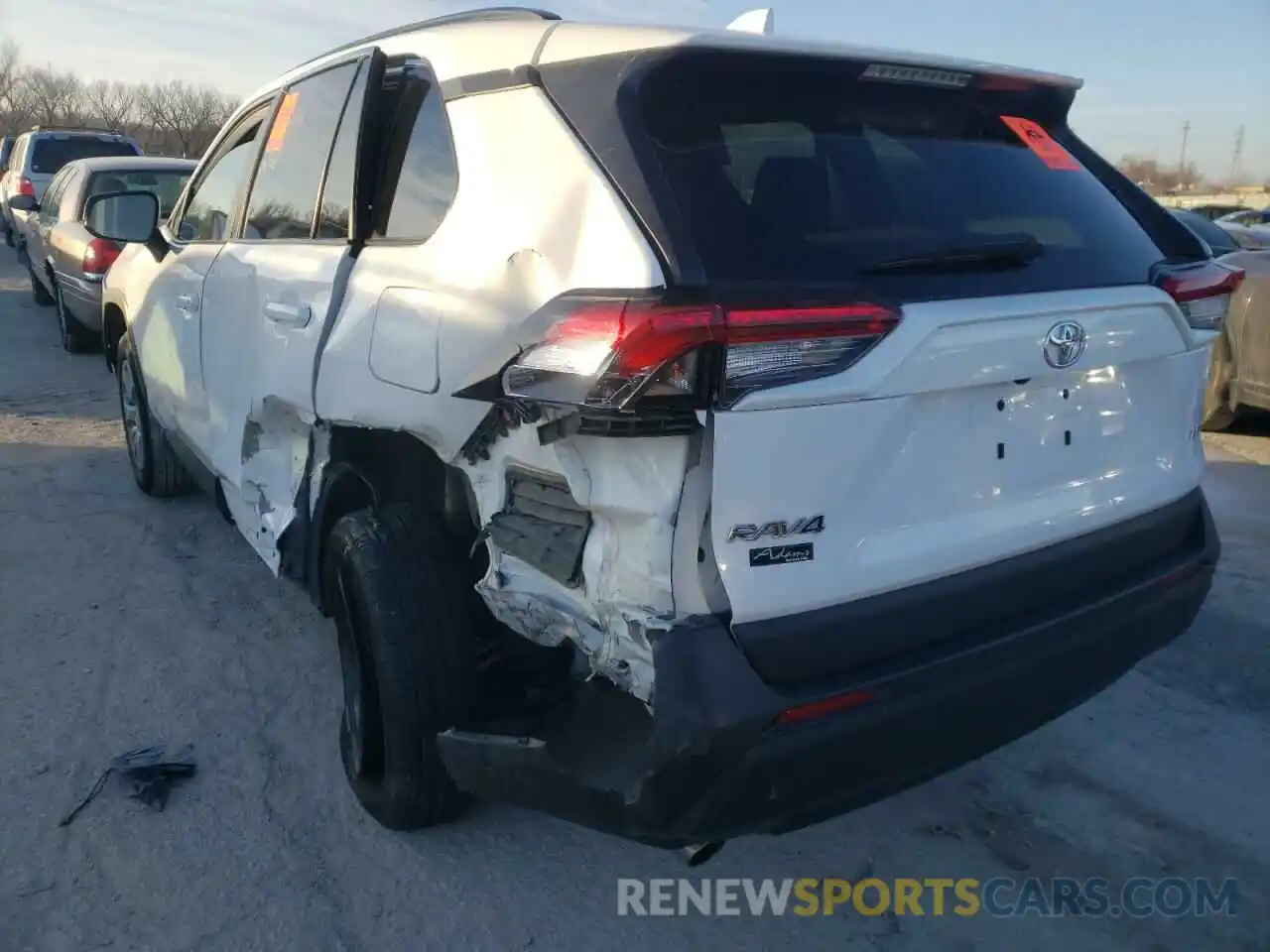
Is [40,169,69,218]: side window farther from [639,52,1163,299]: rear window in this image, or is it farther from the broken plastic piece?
[639,52,1163,299]: rear window

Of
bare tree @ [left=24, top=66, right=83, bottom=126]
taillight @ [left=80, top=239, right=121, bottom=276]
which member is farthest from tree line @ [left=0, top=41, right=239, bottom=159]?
taillight @ [left=80, top=239, right=121, bottom=276]

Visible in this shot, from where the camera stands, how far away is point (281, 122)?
3.62 metres

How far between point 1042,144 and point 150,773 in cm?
296

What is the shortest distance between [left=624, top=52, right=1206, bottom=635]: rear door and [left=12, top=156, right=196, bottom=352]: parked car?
7587 millimetres

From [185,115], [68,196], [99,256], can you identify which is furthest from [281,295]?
[185,115]

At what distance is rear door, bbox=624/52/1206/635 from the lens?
6.20 feet

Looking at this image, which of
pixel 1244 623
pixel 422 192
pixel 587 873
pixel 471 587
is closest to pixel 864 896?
pixel 587 873

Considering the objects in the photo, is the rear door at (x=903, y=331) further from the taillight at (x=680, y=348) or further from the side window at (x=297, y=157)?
the side window at (x=297, y=157)

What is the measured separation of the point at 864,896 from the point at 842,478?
4.03 feet

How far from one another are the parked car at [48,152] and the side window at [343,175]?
1344 cm

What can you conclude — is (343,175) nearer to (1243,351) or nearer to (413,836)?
(413,836)

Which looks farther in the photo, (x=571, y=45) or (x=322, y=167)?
(x=322, y=167)

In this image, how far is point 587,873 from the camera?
269cm

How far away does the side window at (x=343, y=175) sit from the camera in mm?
2902
